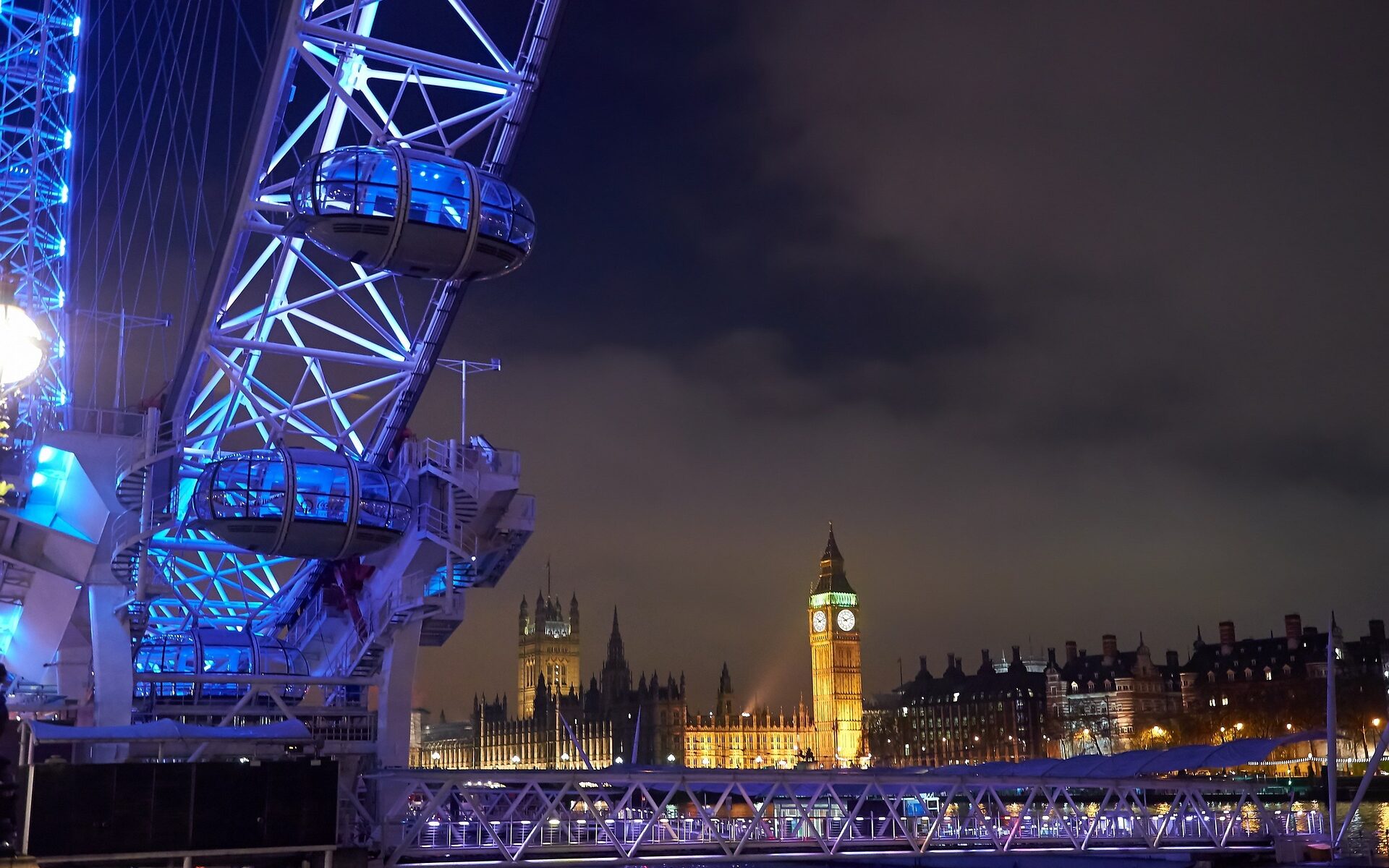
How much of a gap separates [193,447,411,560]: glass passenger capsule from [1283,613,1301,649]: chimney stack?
4055 inches

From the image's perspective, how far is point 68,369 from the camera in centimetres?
4191

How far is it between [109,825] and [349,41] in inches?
514

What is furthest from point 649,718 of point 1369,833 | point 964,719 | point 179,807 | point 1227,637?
point 179,807

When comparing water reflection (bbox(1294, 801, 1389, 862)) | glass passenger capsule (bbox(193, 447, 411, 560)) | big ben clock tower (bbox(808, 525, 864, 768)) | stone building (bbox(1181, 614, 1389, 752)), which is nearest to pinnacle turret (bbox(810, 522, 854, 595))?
big ben clock tower (bbox(808, 525, 864, 768))

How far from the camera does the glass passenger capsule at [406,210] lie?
2338 centimetres

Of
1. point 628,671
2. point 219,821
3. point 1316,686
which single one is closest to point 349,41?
point 219,821

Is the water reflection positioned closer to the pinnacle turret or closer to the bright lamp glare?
the bright lamp glare

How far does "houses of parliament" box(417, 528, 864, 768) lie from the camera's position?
156 metres

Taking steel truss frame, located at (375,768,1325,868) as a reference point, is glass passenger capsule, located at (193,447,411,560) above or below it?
above

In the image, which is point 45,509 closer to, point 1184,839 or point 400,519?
point 400,519

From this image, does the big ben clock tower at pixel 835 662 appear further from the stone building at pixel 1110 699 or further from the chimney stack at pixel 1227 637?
the chimney stack at pixel 1227 637

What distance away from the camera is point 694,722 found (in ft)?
519

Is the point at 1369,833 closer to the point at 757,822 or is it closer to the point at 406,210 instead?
the point at 757,822

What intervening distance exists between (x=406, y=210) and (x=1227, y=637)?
11608cm
